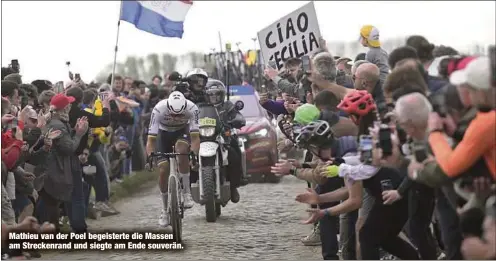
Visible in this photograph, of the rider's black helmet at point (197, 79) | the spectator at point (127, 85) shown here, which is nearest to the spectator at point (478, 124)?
the rider's black helmet at point (197, 79)

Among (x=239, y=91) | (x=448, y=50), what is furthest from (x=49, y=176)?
(x=239, y=91)

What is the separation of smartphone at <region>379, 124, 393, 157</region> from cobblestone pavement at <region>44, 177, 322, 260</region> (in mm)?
→ 3488

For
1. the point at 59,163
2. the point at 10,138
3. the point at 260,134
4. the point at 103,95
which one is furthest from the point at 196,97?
the point at 260,134

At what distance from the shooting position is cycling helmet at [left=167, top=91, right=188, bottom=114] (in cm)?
1447

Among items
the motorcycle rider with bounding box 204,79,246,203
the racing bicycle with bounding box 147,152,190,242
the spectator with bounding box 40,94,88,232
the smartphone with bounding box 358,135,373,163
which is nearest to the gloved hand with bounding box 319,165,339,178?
the smartphone with bounding box 358,135,373,163

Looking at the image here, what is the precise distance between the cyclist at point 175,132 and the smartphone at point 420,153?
6.22 meters

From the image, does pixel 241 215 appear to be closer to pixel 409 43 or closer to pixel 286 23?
pixel 286 23

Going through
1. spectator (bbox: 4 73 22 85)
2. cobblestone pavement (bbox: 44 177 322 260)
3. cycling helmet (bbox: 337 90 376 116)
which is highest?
spectator (bbox: 4 73 22 85)

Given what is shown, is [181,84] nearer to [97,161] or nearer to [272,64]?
[272,64]

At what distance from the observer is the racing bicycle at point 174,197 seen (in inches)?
542

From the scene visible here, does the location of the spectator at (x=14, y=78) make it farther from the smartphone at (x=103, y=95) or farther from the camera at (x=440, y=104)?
the camera at (x=440, y=104)

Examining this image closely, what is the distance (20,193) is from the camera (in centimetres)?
1267

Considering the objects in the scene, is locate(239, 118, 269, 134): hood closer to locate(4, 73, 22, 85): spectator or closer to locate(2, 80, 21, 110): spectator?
locate(4, 73, 22, 85): spectator

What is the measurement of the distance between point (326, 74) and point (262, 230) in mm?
3562
